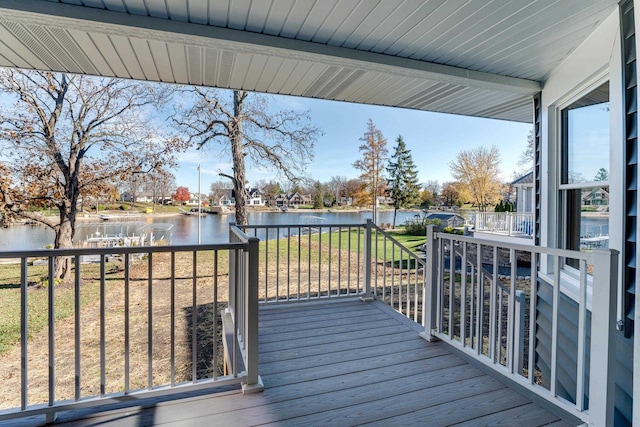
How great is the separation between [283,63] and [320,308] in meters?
2.54

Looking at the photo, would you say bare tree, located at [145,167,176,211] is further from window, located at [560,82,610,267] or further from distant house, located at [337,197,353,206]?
window, located at [560,82,610,267]

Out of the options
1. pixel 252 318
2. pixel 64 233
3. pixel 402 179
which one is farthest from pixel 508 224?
pixel 64 233

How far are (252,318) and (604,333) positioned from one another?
1.77m

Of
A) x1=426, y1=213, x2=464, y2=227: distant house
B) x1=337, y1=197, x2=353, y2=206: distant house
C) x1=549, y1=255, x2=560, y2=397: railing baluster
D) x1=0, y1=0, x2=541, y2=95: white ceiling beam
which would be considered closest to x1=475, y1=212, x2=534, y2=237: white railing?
x1=426, y1=213, x2=464, y2=227: distant house

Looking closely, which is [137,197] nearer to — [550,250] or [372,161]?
[550,250]

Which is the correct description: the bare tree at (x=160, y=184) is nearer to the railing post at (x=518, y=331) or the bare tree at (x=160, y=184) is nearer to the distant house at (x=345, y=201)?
the distant house at (x=345, y=201)

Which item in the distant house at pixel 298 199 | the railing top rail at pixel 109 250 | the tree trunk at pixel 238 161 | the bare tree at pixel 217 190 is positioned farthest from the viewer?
the distant house at pixel 298 199

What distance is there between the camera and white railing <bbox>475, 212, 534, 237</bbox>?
11.0m

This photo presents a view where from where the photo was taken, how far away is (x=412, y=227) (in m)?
18.1

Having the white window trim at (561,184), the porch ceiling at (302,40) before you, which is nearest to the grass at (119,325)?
the white window trim at (561,184)

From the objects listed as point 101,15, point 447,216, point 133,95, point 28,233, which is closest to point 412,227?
point 447,216

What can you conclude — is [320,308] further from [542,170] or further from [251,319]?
[542,170]

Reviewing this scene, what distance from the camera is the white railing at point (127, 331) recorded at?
165 centimetres

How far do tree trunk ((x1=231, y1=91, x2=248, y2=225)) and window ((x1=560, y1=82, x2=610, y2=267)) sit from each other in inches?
295
